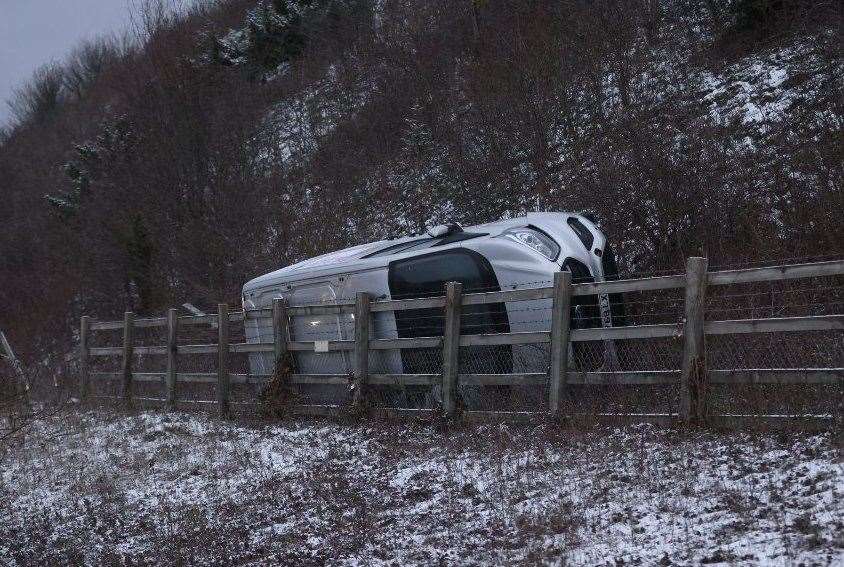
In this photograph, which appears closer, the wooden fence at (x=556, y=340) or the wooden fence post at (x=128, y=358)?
the wooden fence at (x=556, y=340)

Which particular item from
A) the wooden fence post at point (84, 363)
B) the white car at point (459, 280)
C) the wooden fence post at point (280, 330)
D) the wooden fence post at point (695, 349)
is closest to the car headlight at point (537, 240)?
the white car at point (459, 280)

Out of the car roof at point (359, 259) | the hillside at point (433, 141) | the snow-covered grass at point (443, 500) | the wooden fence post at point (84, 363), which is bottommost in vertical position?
the snow-covered grass at point (443, 500)

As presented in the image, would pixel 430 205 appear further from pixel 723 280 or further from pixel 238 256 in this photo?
pixel 723 280

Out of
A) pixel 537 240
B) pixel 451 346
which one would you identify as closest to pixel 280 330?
pixel 451 346

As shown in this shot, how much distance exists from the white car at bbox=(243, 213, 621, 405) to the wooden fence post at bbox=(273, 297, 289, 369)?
0.27 metres

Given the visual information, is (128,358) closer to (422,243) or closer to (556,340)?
(422,243)

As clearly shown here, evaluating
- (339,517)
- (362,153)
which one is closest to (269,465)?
(339,517)

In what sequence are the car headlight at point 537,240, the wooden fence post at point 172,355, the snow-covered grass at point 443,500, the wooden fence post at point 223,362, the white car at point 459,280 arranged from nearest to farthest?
the snow-covered grass at point 443,500, the white car at point 459,280, the car headlight at point 537,240, the wooden fence post at point 223,362, the wooden fence post at point 172,355

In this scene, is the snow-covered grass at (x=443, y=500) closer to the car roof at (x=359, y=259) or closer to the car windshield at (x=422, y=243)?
the car roof at (x=359, y=259)

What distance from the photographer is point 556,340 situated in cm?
890

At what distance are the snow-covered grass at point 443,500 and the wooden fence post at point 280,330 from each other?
120cm

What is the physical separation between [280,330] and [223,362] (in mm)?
1524

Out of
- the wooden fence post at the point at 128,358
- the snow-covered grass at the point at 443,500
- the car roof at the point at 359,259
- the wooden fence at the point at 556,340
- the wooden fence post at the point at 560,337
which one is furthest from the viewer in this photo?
the wooden fence post at the point at 128,358

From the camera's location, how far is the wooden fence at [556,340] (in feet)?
23.9
